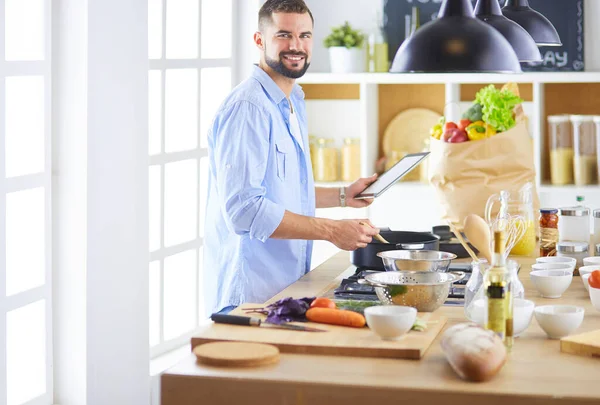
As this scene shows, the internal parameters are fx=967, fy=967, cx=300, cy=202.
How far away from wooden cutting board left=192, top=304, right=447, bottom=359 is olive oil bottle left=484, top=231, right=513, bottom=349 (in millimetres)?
155

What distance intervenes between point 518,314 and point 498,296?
0.14 m

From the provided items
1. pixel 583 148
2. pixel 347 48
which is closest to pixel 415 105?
pixel 347 48

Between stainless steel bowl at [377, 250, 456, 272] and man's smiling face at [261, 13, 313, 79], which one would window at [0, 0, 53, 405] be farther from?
stainless steel bowl at [377, 250, 456, 272]

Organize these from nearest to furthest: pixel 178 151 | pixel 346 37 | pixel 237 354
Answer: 1. pixel 237 354
2. pixel 178 151
3. pixel 346 37

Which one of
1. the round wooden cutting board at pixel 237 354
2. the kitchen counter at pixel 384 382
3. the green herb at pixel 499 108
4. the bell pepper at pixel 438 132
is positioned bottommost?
the kitchen counter at pixel 384 382

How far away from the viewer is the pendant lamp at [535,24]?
3576 mm

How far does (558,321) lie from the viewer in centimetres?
217

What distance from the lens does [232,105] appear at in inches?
121

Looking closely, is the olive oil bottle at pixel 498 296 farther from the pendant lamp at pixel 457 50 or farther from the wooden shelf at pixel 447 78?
the wooden shelf at pixel 447 78

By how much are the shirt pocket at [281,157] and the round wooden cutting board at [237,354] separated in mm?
1139

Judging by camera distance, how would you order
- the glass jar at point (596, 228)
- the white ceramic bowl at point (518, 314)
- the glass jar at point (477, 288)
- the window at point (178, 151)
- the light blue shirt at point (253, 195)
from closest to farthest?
the white ceramic bowl at point (518, 314)
the glass jar at point (477, 288)
the light blue shirt at point (253, 195)
the glass jar at point (596, 228)
the window at point (178, 151)

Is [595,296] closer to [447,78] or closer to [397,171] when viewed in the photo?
[397,171]

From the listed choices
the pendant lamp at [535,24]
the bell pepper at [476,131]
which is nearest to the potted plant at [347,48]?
the bell pepper at [476,131]

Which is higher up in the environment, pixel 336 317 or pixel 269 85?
pixel 269 85
